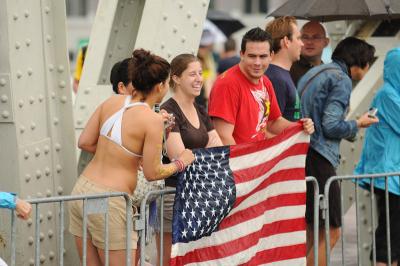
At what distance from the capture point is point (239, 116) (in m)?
8.49

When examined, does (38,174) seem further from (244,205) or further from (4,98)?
(244,205)

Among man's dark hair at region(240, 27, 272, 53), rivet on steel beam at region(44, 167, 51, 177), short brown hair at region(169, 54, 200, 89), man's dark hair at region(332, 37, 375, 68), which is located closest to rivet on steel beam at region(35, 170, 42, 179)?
rivet on steel beam at region(44, 167, 51, 177)

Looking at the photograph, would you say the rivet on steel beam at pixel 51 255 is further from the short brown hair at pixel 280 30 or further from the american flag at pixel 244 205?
the short brown hair at pixel 280 30

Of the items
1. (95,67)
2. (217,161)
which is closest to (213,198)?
(217,161)

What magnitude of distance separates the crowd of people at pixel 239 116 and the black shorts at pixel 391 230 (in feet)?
0.03

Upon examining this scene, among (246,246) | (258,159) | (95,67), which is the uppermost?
(95,67)

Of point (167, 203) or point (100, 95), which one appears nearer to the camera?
point (167, 203)

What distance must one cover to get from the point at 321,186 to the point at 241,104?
1.01 meters

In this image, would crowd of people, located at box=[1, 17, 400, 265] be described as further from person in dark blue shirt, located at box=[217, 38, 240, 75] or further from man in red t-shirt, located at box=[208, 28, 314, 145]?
person in dark blue shirt, located at box=[217, 38, 240, 75]

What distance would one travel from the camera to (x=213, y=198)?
7816 mm

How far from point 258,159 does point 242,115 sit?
0.43 m

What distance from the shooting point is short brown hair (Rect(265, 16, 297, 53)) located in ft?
30.2

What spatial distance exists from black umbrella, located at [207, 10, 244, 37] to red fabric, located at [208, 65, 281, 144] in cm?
2250

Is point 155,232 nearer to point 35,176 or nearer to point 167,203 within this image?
point 167,203
